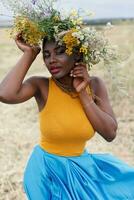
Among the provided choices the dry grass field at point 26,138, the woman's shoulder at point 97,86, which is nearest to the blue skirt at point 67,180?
the woman's shoulder at point 97,86

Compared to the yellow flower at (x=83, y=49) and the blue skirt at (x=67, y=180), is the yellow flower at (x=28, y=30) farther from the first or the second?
the blue skirt at (x=67, y=180)

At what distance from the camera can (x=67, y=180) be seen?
3.21m

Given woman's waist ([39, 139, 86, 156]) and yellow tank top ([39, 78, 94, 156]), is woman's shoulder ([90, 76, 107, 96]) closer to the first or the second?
yellow tank top ([39, 78, 94, 156])

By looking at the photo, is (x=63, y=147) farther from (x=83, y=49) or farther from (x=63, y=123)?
(x=83, y=49)

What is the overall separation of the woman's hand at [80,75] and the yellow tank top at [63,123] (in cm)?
8

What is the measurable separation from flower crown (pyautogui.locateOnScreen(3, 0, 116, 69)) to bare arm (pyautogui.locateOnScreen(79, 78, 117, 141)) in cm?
20

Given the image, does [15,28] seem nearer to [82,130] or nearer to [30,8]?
[30,8]

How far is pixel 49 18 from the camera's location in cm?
312

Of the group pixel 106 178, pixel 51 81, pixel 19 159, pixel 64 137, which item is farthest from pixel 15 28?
pixel 19 159

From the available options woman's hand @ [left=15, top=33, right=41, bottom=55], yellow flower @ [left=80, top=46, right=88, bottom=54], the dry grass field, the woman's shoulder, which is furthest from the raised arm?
the dry grass field

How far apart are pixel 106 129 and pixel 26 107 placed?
4.52 metres

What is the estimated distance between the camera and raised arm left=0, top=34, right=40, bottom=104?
10.1 feet

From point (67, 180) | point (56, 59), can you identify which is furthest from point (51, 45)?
point (67, 180)

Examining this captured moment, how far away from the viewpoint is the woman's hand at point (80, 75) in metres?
3.11
